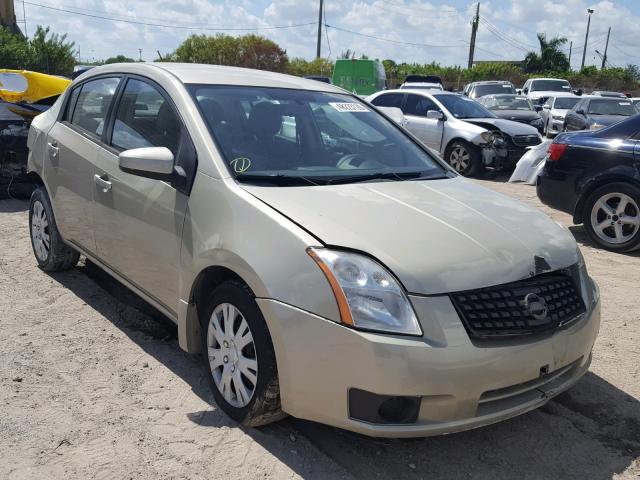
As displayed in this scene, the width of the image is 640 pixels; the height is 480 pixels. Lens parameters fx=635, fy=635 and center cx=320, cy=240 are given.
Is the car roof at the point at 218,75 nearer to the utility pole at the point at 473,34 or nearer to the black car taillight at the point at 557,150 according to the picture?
the black car taillight at the point at 557,150

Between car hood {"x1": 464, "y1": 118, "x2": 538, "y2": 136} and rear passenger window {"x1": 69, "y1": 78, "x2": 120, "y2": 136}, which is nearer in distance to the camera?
rear passenger window {"x1": 69, "y1": 78, "x2": 120, "y2": 136}

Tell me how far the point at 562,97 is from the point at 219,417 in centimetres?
1989

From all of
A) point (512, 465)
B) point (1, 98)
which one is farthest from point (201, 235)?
point (1, 98)

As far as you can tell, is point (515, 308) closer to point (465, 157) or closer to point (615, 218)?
point (615, 218)

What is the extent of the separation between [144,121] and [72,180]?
93cm

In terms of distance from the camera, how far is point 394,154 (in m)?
3.95

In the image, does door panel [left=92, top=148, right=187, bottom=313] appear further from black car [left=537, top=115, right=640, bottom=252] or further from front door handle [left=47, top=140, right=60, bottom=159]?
black car [left=537, top=115, right=640, bottom=252]

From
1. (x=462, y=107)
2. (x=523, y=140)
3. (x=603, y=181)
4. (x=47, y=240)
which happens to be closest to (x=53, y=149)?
(x=47, y=240)

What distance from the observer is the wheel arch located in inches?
256

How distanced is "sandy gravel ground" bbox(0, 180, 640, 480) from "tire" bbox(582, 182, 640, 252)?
2.55m

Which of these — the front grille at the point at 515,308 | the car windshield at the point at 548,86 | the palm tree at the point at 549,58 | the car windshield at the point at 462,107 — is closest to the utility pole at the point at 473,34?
the palm tree at the point at 549,58

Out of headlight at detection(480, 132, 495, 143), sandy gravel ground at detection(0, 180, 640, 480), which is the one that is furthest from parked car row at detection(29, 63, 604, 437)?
headlight at detection(480, 132, 495, 143)

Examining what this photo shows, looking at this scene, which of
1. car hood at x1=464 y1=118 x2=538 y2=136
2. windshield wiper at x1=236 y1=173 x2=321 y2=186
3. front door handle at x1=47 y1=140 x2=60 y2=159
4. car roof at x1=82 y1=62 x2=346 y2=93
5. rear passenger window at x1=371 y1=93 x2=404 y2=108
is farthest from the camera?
rear passenger window at x1=371 y1=93 x2=404 y2=108

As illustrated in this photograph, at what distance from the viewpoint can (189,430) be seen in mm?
3053
